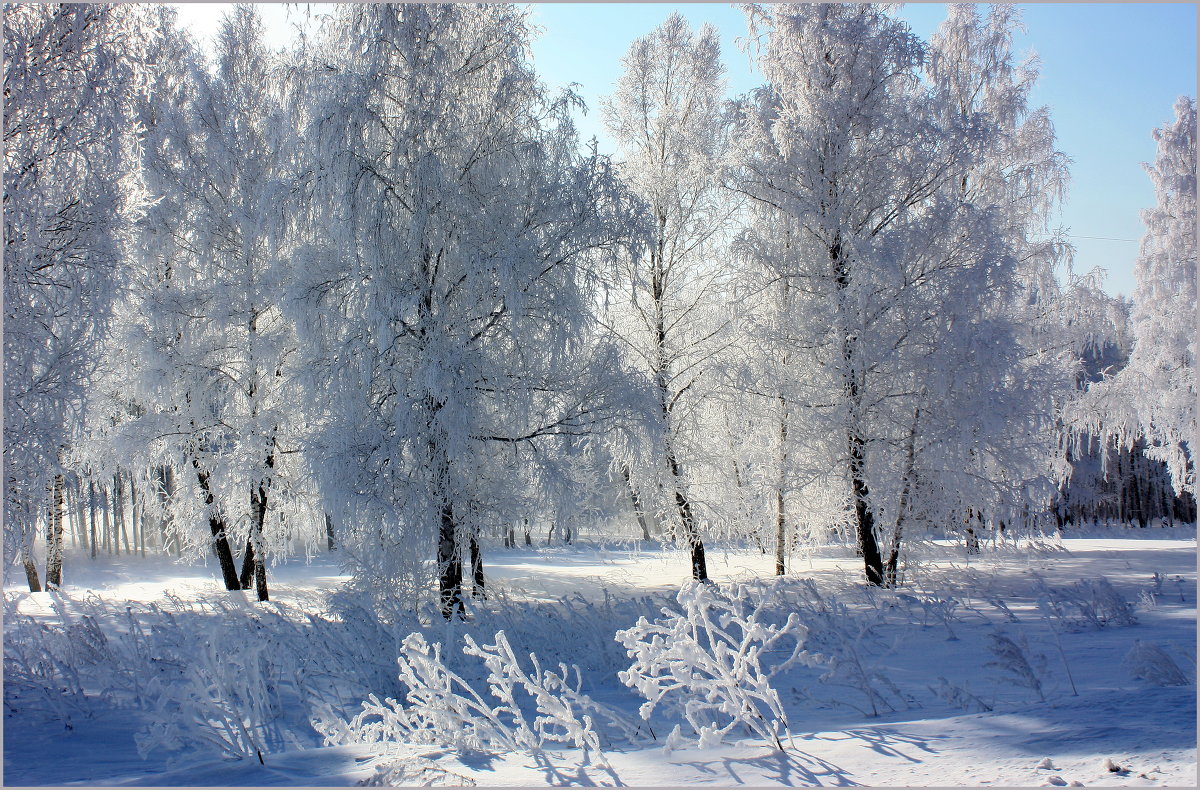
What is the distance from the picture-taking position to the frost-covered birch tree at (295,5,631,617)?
7.74 meters

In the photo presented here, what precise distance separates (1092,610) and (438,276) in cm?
767

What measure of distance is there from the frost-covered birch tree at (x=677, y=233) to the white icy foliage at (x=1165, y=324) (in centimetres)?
1032

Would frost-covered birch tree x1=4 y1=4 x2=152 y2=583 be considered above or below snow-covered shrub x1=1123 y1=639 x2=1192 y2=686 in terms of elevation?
above

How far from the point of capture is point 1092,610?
615 cm

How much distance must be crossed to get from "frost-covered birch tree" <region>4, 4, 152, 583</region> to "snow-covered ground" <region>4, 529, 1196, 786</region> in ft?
6.16

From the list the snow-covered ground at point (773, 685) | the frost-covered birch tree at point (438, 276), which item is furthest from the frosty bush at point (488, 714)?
the frost-covered birch tree at point (438, 276)

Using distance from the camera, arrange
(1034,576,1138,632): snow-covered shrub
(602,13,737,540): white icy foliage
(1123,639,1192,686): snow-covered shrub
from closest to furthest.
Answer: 1. (1123,639,1192,686): snow-covered shrub
2. (1034,576,1138,632): snow-covered shrub
3. (602,13,737,540): white icy foliage

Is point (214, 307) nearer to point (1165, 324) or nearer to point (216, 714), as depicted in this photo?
point (216, 714)

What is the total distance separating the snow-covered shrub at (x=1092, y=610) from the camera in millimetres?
5969

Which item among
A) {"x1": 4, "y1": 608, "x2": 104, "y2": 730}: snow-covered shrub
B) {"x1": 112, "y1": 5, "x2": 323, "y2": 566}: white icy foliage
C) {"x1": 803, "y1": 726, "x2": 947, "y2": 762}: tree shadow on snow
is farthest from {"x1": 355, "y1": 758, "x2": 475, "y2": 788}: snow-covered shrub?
{"x1": 112, "y1": 5, "x2": 323, "y2": 566}: white icy foliage

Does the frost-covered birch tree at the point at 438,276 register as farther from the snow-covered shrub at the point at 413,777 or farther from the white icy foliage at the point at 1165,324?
the white icy foliage at the point at 1165,324

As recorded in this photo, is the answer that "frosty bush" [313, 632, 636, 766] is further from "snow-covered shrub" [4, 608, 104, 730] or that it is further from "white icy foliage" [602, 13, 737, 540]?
"white icy foliage" [602, 13, 737, 540]

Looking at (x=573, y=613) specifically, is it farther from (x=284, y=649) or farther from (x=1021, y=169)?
(x=1021, y=169)

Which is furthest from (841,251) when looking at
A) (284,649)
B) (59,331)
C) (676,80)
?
(59,331)
